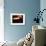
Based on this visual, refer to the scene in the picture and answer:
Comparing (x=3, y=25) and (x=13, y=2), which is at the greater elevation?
(x=13, y=2)

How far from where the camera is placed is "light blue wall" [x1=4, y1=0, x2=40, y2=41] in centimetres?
559

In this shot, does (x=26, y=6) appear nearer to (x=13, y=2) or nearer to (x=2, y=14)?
(x=13, y=2)

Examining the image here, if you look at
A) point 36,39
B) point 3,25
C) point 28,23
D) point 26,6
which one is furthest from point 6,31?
A: point 36,39

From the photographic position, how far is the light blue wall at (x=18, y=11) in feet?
18.3

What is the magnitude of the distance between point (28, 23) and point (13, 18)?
665 mm

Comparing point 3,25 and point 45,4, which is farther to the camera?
point 3,25

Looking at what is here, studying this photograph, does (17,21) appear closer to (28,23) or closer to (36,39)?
(28,23)

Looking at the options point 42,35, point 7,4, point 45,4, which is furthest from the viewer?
point 7,4

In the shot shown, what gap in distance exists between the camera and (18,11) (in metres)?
5.62

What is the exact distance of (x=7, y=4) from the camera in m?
5.57

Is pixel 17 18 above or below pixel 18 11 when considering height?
below

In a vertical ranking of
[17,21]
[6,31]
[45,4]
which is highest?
[45,4]

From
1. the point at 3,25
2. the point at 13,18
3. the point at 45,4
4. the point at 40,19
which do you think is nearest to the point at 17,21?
the point at 13,18

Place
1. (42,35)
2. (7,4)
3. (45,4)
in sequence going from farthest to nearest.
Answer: (7,4), (45,4), (42,35)
